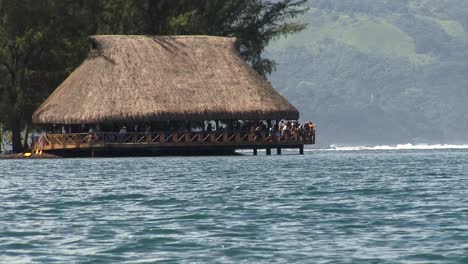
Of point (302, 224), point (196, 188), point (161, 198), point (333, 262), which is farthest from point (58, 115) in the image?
point (333, 262)

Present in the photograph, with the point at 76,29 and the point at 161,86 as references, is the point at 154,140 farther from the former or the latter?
the point at 76,29

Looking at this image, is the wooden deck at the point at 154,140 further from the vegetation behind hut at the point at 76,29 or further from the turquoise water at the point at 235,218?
the turquoise water at the point at 235,218

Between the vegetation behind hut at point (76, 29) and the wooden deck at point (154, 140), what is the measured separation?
377 cm

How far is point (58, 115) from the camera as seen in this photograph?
67625mm

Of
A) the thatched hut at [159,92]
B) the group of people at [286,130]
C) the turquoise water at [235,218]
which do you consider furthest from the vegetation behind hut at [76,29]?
the turquoise water at [235,218]

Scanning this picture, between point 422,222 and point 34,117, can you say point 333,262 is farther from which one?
point 34,117

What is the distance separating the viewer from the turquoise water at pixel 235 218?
69.5ft

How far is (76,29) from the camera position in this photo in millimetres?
75562

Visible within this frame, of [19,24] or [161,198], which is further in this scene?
[19,24]

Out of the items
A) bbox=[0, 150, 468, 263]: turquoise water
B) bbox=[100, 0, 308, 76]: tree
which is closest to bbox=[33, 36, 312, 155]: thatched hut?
bbox=[100, 0, 308, 76]: tree

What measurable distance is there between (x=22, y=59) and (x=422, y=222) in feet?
163

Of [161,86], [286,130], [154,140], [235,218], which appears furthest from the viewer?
[286,130]

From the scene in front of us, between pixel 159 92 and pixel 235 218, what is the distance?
140 feet

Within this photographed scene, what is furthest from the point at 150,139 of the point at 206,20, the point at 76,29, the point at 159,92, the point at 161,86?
the point at 206,20
